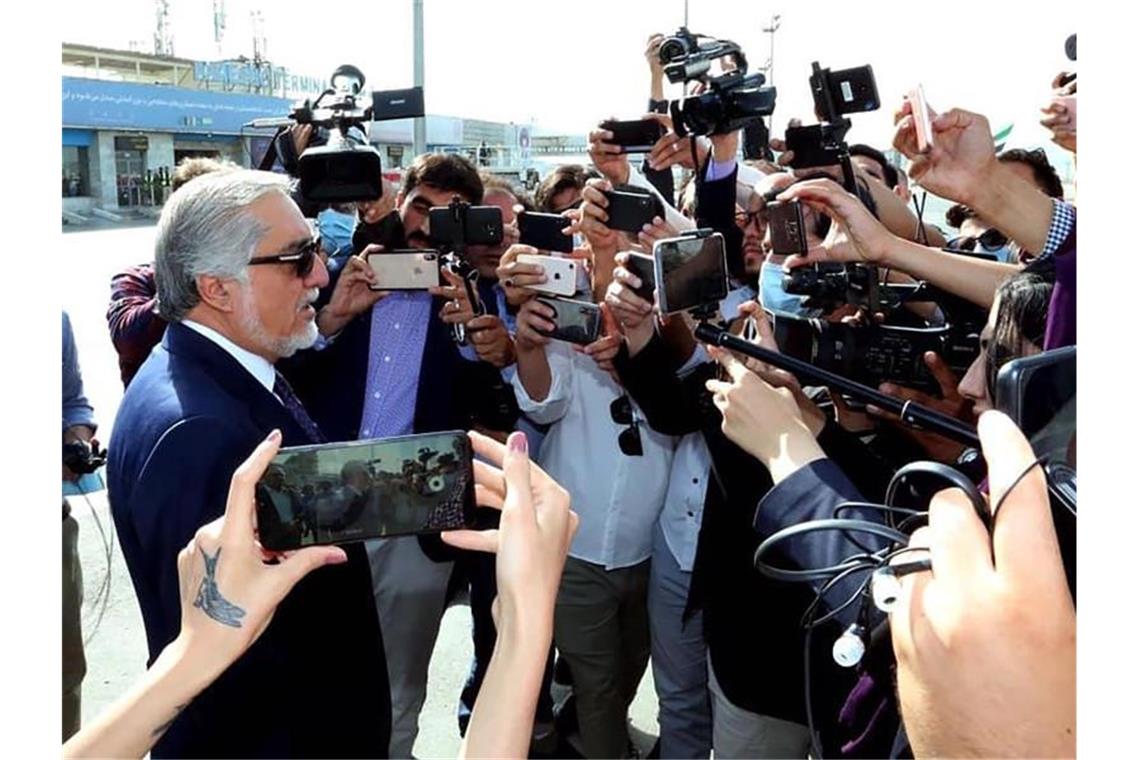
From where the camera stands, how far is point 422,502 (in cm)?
117

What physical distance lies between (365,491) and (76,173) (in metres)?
32.6

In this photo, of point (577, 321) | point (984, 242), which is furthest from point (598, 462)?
point (984, 242)

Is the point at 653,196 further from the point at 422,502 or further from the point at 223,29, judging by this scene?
the point at 223,29

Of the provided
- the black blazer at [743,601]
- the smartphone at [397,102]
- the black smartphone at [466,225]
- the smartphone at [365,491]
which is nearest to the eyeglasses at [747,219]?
the black smartphone at [466,225]

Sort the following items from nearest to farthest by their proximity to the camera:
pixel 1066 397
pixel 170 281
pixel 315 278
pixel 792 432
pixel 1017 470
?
pixel 1017 470
pixel 1066 397
pixel 792 432
pixel 170 281
pixel 315 278

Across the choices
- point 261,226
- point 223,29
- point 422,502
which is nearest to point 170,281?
point 261,226

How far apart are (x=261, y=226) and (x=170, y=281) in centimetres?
21

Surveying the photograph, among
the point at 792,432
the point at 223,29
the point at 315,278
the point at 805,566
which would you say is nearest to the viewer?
the point at 805,566

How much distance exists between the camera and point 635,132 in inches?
103

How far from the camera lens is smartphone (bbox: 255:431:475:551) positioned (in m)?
1.11

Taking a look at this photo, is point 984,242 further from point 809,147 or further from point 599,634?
point 599,634

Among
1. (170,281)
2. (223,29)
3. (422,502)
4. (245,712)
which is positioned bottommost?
(245,712)

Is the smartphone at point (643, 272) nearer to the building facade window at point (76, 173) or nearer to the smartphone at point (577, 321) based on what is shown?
the smartphone at point (577, 321)

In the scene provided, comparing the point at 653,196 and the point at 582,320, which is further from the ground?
the point at 653,196
